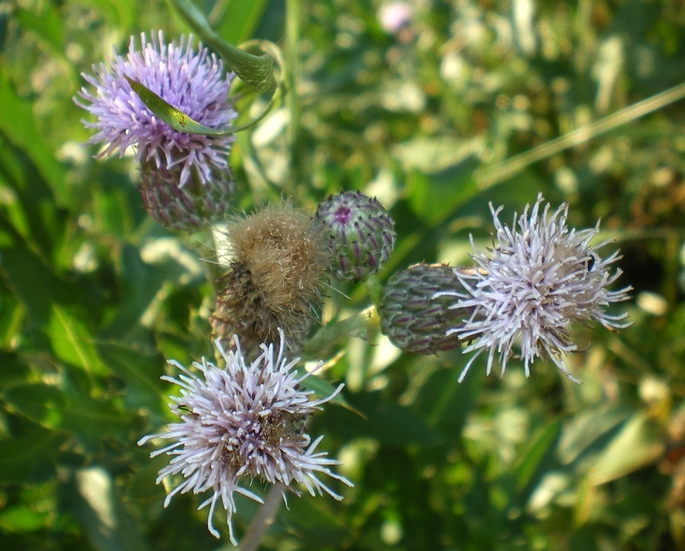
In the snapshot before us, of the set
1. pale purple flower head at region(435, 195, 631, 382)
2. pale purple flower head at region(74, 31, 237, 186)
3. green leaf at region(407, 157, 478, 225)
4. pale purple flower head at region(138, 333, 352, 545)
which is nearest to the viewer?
pale purple flower head at region(138, 333, 352, 545)

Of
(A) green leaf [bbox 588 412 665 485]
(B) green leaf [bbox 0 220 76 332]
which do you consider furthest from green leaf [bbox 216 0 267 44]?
(A) green leaf [bbox 588 412 665 485]

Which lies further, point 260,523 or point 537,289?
point 260,523

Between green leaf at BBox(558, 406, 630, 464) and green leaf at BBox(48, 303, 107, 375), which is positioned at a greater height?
green leaf at BBox(48, 303, 107, 375)

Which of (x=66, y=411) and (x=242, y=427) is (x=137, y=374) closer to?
(x=66, y=411)

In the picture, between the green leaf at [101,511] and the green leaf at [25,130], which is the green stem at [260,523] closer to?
the green leaf at [101,511]

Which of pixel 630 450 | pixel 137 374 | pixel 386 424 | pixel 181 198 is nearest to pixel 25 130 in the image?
pixel 181 198

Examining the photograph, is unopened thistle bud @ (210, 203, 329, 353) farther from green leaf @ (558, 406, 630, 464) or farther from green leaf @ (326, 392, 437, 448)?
green leaf @ (558, 406, 630, 464)

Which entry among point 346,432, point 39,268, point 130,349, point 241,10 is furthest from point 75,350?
point 241,10
